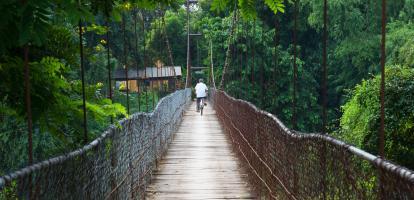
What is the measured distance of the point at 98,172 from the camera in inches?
130

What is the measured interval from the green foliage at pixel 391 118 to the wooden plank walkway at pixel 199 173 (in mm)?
2260

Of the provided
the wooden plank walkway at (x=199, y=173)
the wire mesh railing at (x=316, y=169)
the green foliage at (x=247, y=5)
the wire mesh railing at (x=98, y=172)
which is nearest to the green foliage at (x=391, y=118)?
the wooden plank walkway at (x=199, y=173)

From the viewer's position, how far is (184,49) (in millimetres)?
44500

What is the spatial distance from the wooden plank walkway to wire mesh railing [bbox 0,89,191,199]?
33 cm

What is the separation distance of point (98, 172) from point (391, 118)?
774 centimetres

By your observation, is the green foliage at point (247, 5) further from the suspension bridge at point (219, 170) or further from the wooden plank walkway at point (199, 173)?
the wooden plank walkway at point (199, 173)

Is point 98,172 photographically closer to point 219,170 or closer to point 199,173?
point 199,173

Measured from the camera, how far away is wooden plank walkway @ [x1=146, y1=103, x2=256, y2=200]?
621 centimetres

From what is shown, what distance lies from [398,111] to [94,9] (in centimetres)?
869

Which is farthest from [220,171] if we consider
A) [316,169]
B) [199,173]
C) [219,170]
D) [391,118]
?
[316,169]

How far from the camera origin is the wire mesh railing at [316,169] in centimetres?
200

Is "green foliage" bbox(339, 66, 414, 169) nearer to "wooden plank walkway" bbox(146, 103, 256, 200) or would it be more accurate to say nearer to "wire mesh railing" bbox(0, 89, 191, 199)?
"wooden plank walkway" bbox(146, 103, 256, 200)

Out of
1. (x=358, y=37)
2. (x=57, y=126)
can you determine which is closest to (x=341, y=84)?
(x=358, y=37)

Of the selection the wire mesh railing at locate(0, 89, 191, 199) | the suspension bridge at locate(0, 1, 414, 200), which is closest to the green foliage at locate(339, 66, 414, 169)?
the suspension bridge at locate(0, 1, 414, 200)
